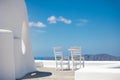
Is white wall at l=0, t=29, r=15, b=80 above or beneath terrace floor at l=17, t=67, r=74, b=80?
above

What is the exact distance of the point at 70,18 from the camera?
146 ft

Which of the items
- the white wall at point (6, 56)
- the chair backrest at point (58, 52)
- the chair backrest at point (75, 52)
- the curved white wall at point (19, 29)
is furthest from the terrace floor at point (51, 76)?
the chair backrest at point (58, 52)

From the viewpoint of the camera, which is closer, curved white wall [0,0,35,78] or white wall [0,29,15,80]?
white wall [0,29,15,80]

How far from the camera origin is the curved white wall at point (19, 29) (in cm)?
912

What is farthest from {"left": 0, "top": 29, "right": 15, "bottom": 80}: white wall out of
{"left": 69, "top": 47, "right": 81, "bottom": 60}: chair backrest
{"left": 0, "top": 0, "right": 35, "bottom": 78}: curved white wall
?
{"left": 69, "top": 47, "right": 81, "bottom": 60}: chair backrest

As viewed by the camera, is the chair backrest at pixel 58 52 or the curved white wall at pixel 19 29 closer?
the curved white wall at pixel 19 29

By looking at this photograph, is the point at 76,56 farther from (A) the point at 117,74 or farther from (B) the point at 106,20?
(B) the point at 106,20

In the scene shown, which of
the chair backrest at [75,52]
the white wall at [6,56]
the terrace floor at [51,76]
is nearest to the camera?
the white wall at [6,56]

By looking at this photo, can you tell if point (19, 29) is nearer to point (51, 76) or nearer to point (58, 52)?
point (58, 52)

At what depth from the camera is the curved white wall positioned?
912 centimetres

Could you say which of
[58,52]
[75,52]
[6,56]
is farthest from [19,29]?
[75,52]

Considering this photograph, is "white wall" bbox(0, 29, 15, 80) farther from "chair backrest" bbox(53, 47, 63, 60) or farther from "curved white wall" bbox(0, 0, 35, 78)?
"chair backrest" bbox(53, 47, 63, 60)

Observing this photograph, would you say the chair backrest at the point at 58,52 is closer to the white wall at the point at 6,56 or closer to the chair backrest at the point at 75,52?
the chair backrest at the point at 75,52

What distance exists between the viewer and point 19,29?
9.77m
